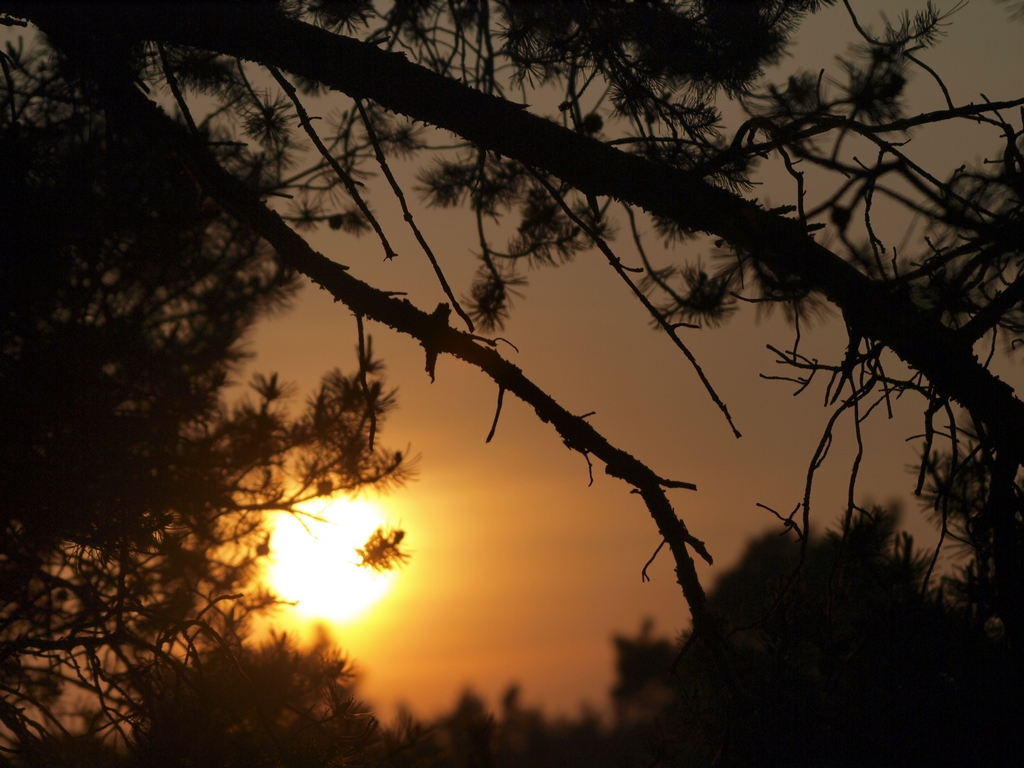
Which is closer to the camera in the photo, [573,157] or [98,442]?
[573,157]

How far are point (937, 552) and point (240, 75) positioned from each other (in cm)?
325

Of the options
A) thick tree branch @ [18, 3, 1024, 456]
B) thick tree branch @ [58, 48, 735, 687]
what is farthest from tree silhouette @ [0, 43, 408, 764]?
thick tree branch @ [18, 3, 1024, 456]

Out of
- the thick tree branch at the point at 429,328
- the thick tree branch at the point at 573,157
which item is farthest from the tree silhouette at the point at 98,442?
the thick tree branch at the point at 573,157

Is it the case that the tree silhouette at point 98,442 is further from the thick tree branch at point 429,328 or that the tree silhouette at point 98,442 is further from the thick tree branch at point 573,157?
the thick tree branch at point 573,157

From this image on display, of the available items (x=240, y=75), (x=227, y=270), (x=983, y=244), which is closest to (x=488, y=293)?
(x=240, y=75)

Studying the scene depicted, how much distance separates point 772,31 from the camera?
118 inches

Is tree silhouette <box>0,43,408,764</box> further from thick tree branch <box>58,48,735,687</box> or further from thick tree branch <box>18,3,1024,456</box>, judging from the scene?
thick tree branch <box>18,3,1024,456</box>

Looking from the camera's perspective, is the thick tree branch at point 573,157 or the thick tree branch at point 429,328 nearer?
the thick tree branch at point 573,157

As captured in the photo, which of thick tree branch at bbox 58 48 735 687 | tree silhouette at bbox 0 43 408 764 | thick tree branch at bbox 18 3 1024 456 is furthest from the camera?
tree silhouette at bbox 0 43 408 764

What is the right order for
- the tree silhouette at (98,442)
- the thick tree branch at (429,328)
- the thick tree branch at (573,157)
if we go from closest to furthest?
the thick tree branch at (573,157) → the thick tree branch at (429,328) → the tree silhouette at (98,442)

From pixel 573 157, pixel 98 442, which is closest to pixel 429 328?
pixel 573 157

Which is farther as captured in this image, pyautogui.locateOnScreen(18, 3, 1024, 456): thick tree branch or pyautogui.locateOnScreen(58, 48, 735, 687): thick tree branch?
pyautogui.locateOnScreen(58, 48, 735, 687): thick tree branch

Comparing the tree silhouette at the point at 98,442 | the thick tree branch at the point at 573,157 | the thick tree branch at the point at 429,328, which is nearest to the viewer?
the thick tree branch at the point at 573,157

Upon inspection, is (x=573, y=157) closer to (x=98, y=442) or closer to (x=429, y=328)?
(x=429, y=328)
